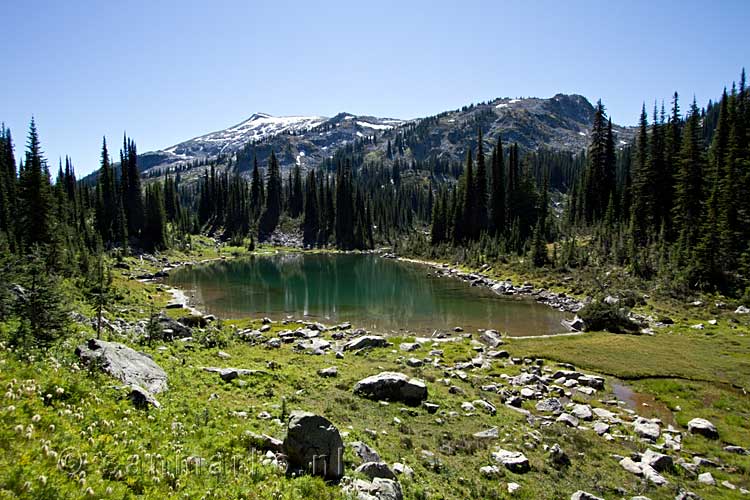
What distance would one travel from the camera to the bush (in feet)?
112

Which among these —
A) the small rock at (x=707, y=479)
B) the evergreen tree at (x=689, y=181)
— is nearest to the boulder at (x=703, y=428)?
the small rock at (x=707, y=479)

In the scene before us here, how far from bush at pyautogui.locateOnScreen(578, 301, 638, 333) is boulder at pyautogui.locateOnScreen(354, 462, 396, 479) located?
98.6 ft

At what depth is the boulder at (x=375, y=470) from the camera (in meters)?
10.0

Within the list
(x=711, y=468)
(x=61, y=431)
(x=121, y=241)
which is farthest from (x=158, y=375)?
(x=121, y=241)

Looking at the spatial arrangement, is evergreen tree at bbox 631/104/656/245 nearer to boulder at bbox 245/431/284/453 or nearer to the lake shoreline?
the lake shoreline

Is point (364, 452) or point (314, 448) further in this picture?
point (364, 452)

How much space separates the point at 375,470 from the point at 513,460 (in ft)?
17.0

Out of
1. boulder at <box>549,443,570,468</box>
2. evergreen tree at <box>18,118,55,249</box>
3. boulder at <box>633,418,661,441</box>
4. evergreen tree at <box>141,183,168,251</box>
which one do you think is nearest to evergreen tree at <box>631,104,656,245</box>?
boulder at <box>633,418,661,441</box>

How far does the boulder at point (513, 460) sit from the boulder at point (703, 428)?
903 cm

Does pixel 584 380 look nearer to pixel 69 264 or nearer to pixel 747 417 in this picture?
pixel 747 417

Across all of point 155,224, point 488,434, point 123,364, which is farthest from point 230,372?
point 155,224

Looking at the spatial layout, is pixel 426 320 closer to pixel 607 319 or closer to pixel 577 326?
pixel 577 326

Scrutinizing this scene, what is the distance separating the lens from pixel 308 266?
93.4 m

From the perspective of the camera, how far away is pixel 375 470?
1016cm
